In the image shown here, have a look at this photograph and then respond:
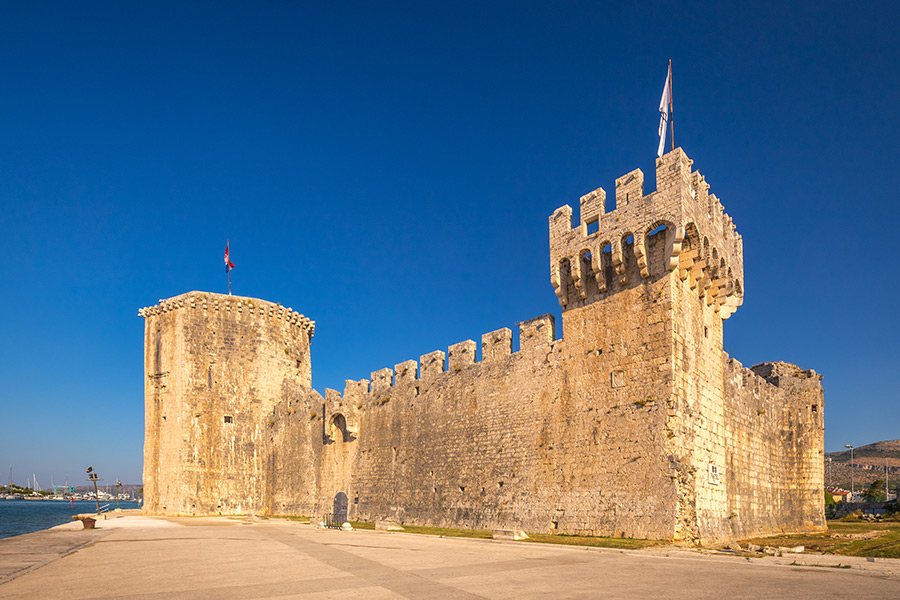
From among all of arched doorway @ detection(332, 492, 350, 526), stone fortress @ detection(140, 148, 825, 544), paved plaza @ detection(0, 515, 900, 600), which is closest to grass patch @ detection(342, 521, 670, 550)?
stone fortress @ detection(140, 148, 825, 544)

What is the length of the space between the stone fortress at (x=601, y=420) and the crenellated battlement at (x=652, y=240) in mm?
58

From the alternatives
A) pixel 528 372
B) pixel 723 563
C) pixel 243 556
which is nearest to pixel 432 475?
pixel 528 372

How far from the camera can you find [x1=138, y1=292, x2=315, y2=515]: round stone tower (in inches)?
1208

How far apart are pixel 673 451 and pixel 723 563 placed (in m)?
4.57

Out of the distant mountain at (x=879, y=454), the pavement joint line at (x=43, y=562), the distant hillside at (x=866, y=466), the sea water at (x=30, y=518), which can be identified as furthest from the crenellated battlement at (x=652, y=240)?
the distant mountain at (x=879, y=454)

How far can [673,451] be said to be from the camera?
51.0 feet

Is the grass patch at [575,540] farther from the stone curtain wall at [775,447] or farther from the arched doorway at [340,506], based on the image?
the arched doorway at [340,506]

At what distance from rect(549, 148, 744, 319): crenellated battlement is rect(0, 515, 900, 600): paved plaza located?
7.21 m

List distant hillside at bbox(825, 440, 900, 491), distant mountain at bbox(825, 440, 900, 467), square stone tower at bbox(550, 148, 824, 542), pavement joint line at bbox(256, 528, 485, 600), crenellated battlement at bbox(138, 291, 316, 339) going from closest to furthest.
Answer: pavement joint line at bbox(256, 528, 485, 600), square stone tower at bbox(550, 148, 824, 542), crenellated battlement at bbox(138, 291, 316, 339), distant hillside at bbox(825, 440, 900, 491), distant mountain at bbox(825, 440, 900, 467)

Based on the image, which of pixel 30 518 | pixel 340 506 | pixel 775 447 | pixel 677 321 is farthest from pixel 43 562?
pixel 30 518

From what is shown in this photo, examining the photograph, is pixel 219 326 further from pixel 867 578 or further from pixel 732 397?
pixel 867 578

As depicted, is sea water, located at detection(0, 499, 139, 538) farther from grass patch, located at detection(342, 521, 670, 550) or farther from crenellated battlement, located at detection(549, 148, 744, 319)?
crenellated battlement, located at detection(549, 148, 744, 319)

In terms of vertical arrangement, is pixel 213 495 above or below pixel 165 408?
below

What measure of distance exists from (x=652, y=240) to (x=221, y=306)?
74.4 ft
